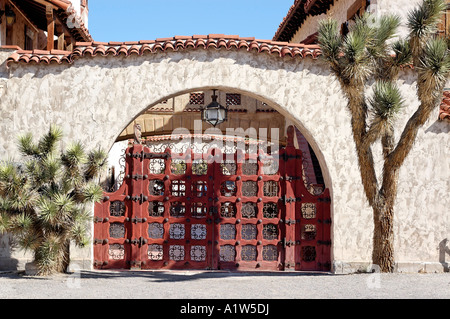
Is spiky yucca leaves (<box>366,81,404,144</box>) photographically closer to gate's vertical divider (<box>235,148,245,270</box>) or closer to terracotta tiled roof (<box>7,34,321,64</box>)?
terracotta tiled roof (<box>7,34,321,64</box>)

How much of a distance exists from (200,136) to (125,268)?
10464 millimetres

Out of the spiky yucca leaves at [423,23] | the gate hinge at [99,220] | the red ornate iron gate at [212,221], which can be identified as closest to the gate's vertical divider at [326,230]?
the red ornate iron gate at [212,221]

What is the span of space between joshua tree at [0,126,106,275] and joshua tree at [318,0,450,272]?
4066mm

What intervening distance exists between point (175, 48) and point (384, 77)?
3.62m

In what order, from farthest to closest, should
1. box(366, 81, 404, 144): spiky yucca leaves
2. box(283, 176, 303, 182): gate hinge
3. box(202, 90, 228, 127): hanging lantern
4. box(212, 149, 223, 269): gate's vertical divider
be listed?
box(202, 90, 228, 127): hanging lantern < box(283, 176, 303, 182): gate hinge < box(212, 149, 223, 269): gate's vertical divider < box(366, 81, 404, 144): spiky yucca leaves

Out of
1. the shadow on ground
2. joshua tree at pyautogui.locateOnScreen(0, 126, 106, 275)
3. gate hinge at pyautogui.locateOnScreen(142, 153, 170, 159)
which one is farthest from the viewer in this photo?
gate hinge at pyautogui.locateOnScreen(142, 153, 170, 159)

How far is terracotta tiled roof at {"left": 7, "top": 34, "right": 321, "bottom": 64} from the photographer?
10.5m

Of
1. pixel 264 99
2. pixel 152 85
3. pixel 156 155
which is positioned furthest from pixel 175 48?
pixel 156 155

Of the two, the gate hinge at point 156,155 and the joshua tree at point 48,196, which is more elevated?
the gate hinge at point 156,155

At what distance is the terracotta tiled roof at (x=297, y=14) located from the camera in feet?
52.3

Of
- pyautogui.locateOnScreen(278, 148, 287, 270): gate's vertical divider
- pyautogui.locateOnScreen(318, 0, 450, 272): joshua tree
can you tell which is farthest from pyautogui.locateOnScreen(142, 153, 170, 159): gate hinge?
pyautogui.locateOnScreen(318, 0, 450, 272): joshua tree

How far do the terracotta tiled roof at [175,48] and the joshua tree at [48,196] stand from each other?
1.74 meters

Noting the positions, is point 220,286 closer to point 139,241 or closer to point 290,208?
point 139,241

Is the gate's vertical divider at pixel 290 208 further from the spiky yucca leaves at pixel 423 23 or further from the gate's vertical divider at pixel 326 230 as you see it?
the spiky yucca leaves at pixel 423 23
